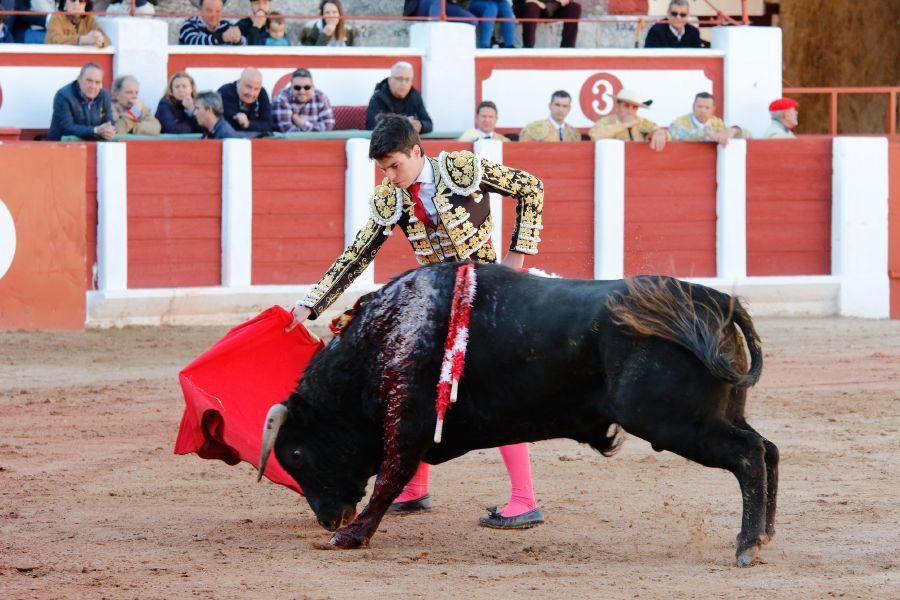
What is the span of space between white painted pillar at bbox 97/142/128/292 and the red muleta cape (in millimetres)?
4529

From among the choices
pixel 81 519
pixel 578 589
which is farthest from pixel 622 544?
pixel 81 519

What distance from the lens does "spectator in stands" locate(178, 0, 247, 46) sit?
33.6ft

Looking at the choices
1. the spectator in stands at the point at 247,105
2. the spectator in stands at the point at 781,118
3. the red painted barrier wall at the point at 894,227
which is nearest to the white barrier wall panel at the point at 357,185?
the spectator in stands at the point at 247,105

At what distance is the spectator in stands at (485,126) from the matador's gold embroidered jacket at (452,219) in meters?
5.22

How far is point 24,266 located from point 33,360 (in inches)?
36.4

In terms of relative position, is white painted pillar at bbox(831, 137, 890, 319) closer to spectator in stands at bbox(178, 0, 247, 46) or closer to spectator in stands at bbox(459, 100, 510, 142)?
spectator in stands at bbox(459, 100, 510, 142)

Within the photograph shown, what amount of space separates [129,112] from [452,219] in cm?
545

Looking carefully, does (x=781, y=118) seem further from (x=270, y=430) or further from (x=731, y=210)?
(x=270, y=430)

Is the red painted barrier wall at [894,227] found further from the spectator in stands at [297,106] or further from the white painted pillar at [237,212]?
the white painted pillar at [237,212]

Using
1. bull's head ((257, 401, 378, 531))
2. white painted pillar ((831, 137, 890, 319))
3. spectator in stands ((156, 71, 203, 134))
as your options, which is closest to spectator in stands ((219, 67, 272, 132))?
spectator in stands ((156, 71, 203, 134))

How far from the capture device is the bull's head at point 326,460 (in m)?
4.31

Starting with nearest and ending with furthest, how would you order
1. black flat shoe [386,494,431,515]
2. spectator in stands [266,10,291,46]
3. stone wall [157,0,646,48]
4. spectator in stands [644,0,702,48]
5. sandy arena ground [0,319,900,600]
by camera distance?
sandy arena ground [0,319,900,600]
black flat shoe [386,494,431,515]
spectator in stands [266,10,291,46]
spectator in stands [644,0,702,48]
stone wall [157,0,646,48]

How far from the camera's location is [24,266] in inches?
337

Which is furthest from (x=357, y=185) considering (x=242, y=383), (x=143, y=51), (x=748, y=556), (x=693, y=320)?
(x=748, y=556)
